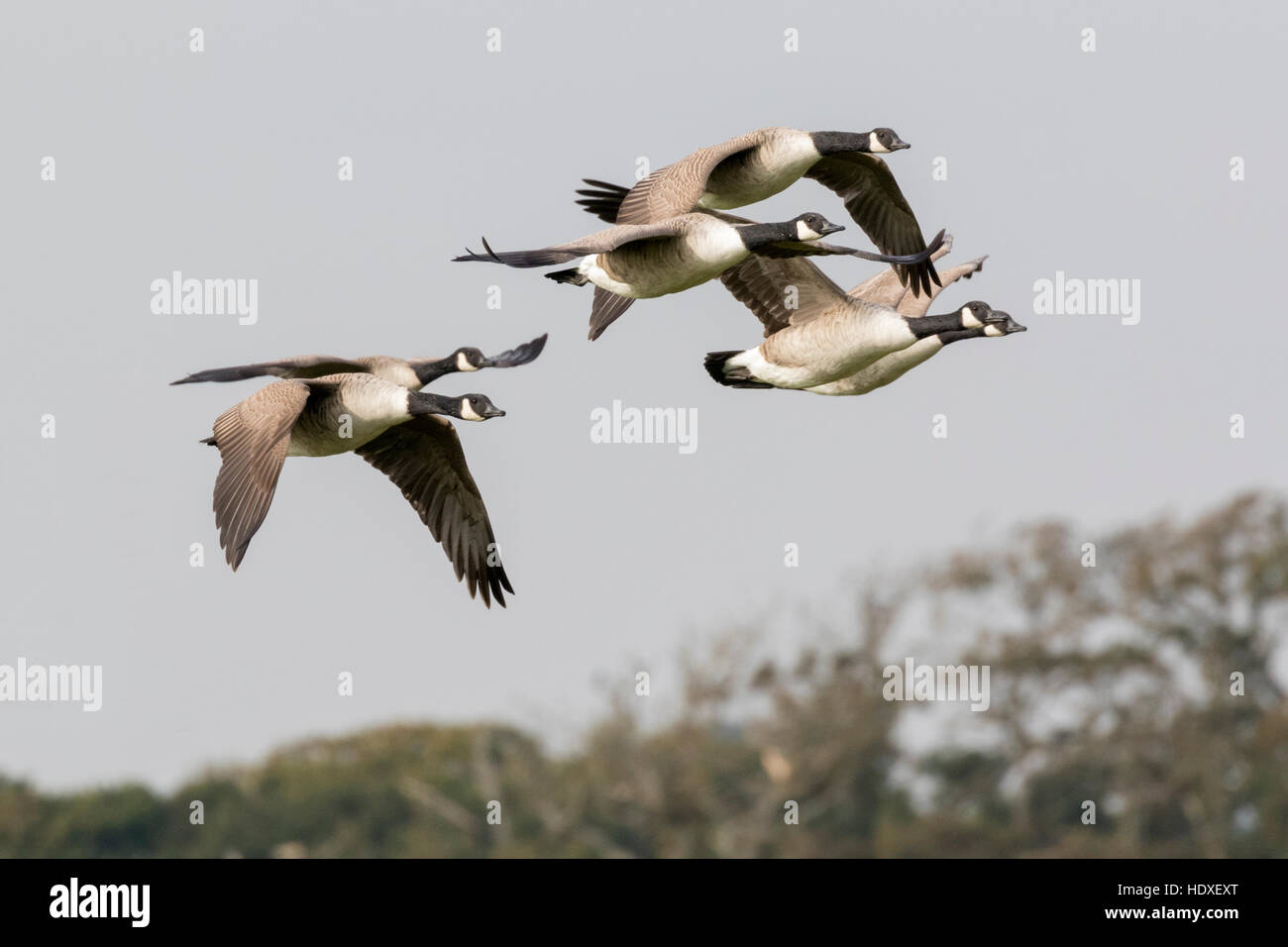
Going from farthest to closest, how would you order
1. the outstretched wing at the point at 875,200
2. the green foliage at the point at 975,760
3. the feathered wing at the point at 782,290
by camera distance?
the green foliage at the point at 975,760
the outstretched wing at the point at 875,200
the feathered wing at the point at 782,290

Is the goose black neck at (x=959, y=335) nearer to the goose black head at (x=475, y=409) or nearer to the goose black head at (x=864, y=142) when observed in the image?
the goose black head at (x=864, y=142)

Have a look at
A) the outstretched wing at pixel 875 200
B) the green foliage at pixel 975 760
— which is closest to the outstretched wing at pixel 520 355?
the outstretched wing at pixel 875 200

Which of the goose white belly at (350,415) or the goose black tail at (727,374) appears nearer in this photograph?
the goose white belly at (350,415)

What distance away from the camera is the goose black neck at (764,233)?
12544 mm

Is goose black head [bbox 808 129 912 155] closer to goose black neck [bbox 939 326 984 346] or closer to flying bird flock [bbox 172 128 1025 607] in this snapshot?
flying bird flock [bbox 172 128 1025 607]

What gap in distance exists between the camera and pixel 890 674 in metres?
42.7

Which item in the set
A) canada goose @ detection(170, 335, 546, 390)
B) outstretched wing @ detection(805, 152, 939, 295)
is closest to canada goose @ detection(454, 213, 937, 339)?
canada goose @ detection(170, 335, 546, 390)

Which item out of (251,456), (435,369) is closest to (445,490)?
(435,369)

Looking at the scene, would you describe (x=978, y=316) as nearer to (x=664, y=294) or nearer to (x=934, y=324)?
(x=934, y=324)

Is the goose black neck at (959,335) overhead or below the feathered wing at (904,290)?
below

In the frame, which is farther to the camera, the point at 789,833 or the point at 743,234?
the point at 789,833

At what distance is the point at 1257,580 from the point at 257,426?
35.3 metres
